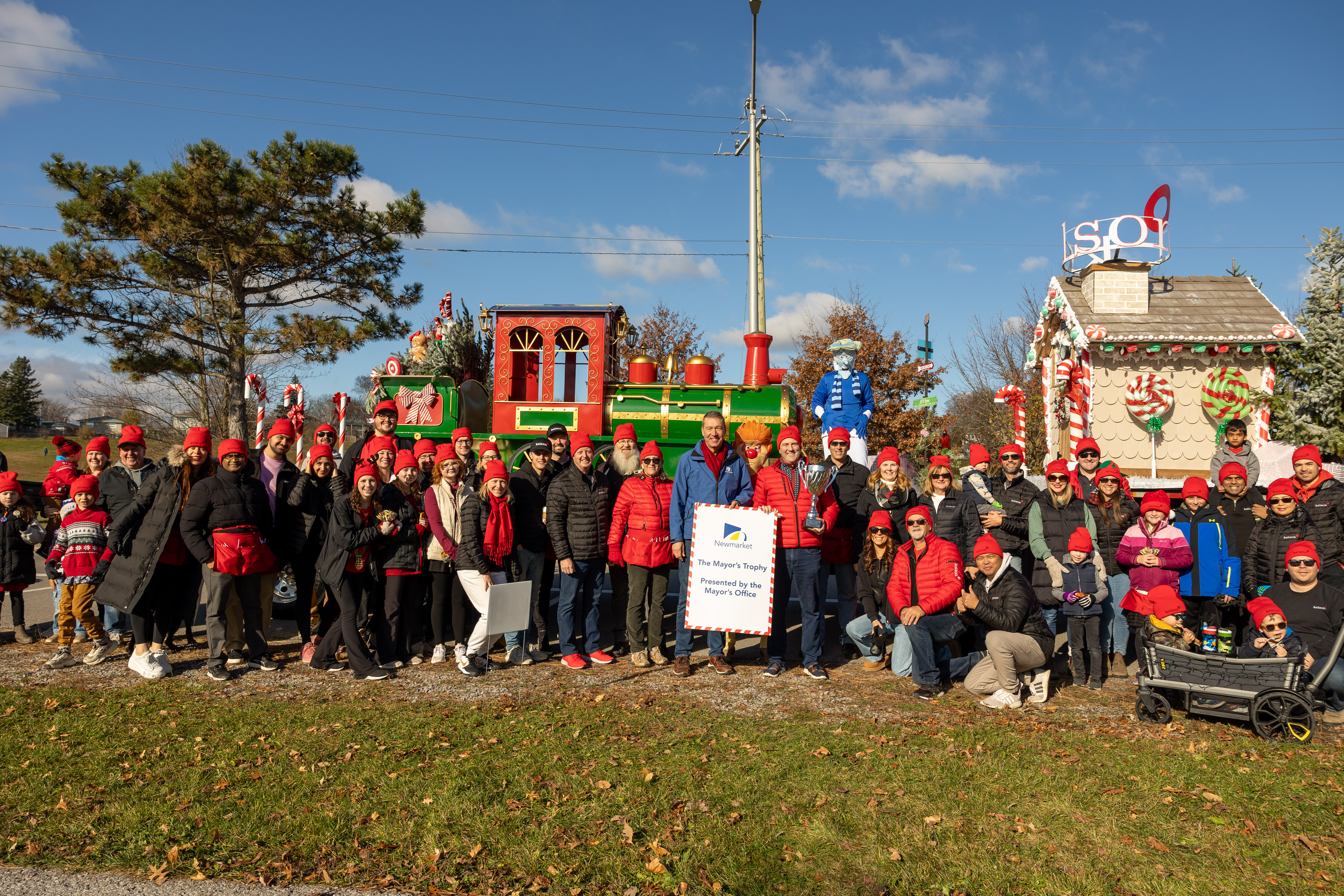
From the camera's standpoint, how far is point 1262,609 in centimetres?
516

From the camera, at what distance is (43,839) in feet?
11.3

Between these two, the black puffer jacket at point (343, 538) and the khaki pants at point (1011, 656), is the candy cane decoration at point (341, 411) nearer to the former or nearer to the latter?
the black puffer jacket at point (343, 538)

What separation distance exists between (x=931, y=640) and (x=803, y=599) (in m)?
1.05

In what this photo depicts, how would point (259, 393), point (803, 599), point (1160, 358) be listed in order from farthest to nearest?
1. point (1160, 358)
2. point (259, 393)
3. point (803, 599)

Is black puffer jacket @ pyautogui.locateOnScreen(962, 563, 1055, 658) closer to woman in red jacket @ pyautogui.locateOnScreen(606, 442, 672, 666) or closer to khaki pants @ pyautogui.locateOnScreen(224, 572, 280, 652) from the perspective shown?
woman in red jacket @ pyautogui.locateOnScreen(606, 442, 672, 666)

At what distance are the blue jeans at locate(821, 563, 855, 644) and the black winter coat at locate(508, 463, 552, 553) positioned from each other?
2544 mm

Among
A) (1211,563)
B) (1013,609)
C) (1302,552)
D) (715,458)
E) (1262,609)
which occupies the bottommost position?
→ (1013,609)

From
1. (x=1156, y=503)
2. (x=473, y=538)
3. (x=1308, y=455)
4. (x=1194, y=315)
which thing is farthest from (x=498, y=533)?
(x=1194, y=315)

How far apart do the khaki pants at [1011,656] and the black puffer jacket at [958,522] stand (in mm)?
1034

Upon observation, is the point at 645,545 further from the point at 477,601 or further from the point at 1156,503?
the point at 1156,503

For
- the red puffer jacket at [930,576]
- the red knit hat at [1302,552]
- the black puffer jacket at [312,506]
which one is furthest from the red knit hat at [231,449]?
the red knit hat at [1302,552]

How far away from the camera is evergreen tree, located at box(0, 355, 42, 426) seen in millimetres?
52844

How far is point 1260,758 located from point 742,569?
350cm

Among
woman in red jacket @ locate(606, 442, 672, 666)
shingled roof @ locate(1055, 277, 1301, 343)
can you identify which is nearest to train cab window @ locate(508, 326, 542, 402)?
woman in red jacket @ locate(606, 442, 672, 666)
